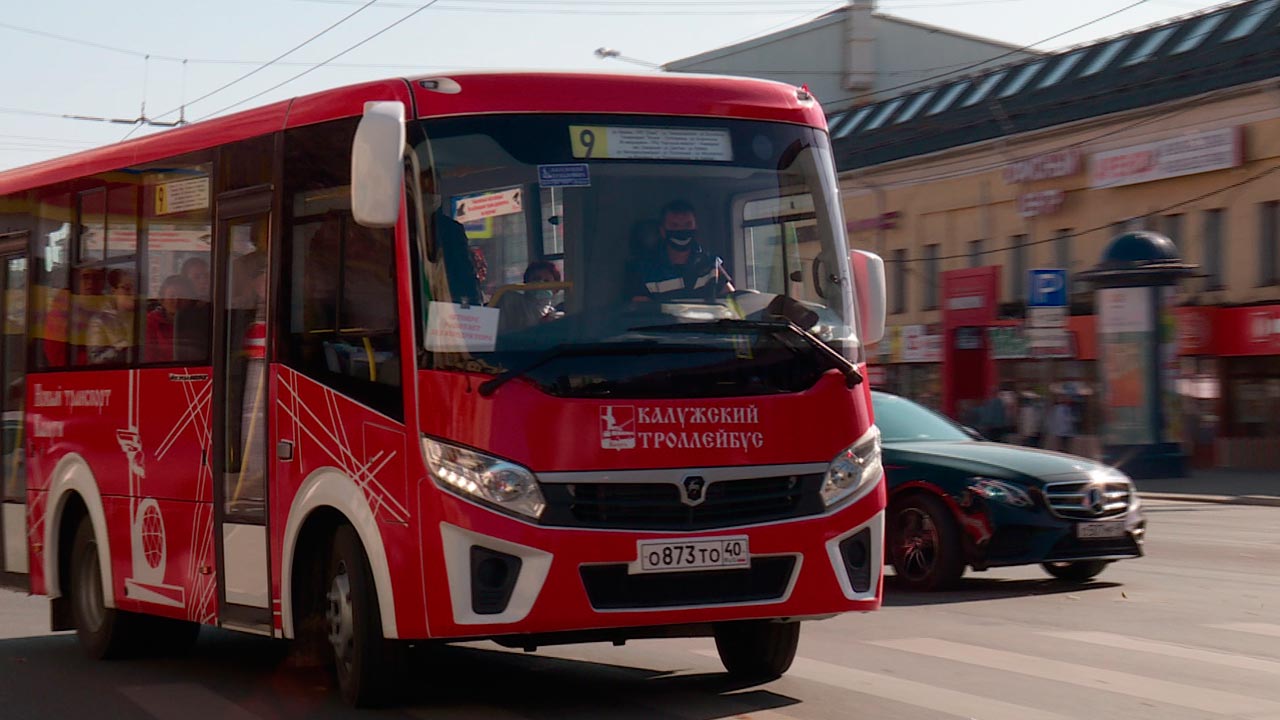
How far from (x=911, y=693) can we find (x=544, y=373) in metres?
2.41

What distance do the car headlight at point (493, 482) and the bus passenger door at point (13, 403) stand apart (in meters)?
5.17

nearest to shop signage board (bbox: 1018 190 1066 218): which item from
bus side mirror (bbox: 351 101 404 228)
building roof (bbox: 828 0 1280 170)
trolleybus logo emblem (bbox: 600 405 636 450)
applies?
building roof (bbox: 828 0 1280 170)

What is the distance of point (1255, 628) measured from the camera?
10.9m

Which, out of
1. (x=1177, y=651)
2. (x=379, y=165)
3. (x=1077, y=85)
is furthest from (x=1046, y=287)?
(x=379, y=165)

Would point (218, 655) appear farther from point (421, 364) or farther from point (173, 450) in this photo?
point (421, 364)

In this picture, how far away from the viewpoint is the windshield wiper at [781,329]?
7531 mm

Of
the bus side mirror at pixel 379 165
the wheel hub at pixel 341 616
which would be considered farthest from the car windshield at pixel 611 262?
the wheel hub at pixel 341 616

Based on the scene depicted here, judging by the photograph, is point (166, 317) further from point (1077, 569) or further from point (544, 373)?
point (1077, 569)

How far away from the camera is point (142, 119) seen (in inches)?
1201

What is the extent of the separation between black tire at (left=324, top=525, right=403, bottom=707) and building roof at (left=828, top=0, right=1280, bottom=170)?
33.7 meters

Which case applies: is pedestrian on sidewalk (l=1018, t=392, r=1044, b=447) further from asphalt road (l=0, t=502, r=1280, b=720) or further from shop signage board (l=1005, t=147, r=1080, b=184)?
asphalt road (l=0, t=502, r=1280, b=720)

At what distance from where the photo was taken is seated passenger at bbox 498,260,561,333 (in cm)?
740

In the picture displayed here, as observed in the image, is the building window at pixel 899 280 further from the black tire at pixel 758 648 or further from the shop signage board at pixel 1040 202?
the black tire at pixel 758 648

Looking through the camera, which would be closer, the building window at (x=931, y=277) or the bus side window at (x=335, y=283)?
the bus side window at (x=335, y=283)
